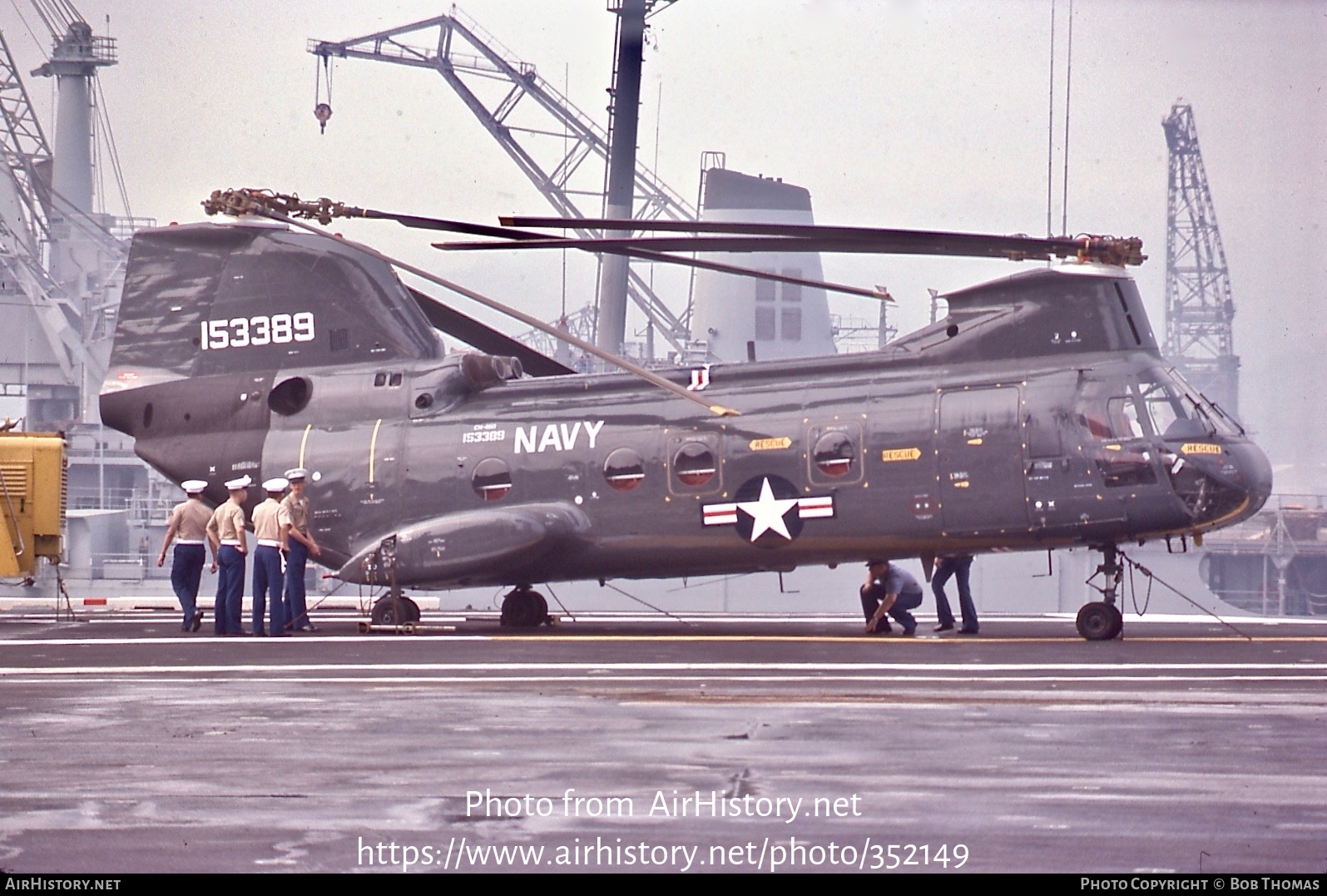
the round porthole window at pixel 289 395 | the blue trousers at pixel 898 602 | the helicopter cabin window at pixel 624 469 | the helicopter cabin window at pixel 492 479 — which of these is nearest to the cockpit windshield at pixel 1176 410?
the blue trousers at pixel 898 602

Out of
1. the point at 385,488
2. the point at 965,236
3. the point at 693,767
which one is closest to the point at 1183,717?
the point at 693,767

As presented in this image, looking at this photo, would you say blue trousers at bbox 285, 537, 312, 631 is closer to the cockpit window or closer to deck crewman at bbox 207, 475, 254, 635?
deck crewman at bbox 207, 475, 254, 635

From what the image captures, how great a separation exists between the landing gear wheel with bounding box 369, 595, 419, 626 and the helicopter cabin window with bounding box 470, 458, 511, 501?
174 centimetres

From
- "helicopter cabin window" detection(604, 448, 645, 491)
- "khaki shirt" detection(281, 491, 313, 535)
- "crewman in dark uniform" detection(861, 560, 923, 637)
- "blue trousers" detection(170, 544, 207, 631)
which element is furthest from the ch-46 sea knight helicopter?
"blue trousers" detection(170, 544, 207, 631)

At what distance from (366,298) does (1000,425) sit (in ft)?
28.6

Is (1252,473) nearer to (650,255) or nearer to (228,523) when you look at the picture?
(650,255)

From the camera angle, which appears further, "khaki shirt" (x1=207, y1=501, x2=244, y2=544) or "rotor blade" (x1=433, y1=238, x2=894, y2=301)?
"khaki shirt" (x1=207, y1=501, x2=244, y2=544)

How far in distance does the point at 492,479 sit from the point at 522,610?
216cm

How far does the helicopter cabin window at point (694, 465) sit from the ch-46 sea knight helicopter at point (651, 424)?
33 millimetres

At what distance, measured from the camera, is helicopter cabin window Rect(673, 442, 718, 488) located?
17.7 metres

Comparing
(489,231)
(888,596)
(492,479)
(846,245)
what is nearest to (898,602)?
(888,596)

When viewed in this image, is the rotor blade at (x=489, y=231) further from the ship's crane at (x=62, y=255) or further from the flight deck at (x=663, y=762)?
the ship's crane at (x=62, y=255)

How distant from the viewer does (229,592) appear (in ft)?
58.1
